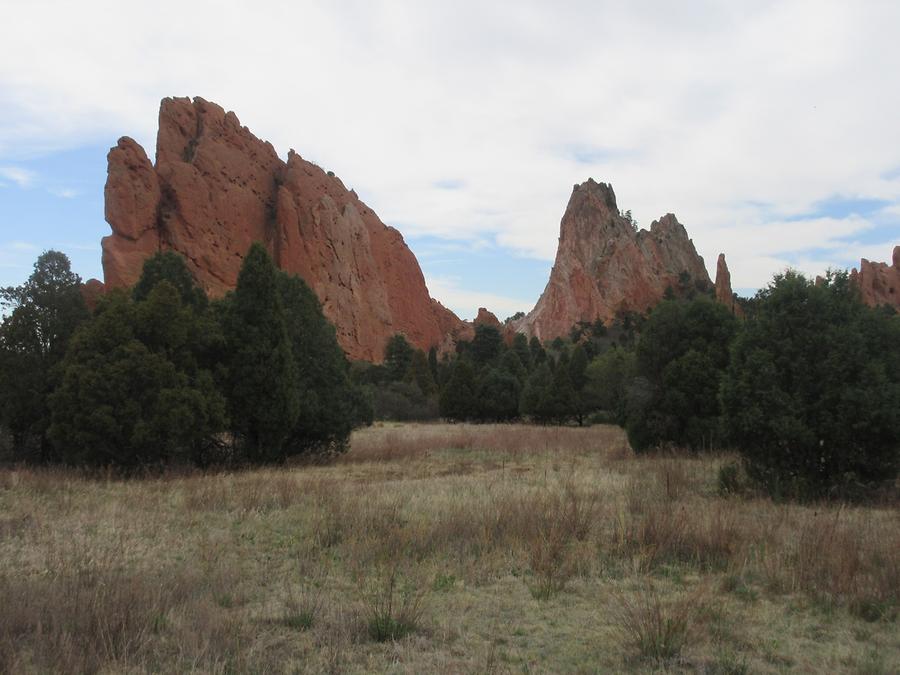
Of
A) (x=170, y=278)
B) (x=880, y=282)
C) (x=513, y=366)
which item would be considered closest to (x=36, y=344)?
(x=170, y=278)

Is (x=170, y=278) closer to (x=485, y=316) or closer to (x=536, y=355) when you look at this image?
(x=536, y=355)

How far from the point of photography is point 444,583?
19.2 ft

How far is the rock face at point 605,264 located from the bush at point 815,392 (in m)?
106

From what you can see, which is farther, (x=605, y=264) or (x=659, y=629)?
(x=605, y=264)

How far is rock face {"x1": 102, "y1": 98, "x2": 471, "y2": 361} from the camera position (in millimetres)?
69375

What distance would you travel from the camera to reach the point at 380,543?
6.88 m

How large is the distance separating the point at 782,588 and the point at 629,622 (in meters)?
1.94

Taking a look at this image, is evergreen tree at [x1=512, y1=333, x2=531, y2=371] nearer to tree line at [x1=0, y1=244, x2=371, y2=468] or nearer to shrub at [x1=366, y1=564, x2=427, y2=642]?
tree line at [x1=0, y1=244, x2=371, y2=468]

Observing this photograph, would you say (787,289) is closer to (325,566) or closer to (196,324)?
(325,566)

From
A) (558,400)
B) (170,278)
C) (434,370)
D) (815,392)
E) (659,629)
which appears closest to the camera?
(659,629)

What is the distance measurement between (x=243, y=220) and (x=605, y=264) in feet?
245

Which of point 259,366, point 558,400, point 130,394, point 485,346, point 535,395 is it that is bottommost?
point 558,400

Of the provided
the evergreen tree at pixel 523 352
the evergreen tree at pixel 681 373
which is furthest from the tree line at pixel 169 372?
the evergreen tree at pixel 523 352

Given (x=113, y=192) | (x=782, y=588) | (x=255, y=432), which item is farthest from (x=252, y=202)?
(x=782, y=588)
